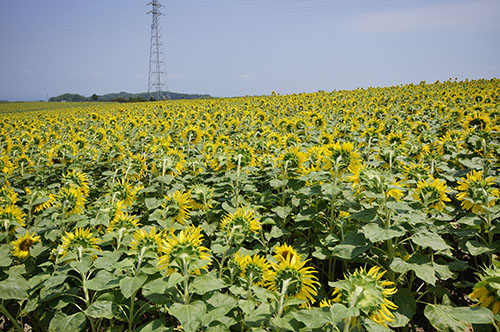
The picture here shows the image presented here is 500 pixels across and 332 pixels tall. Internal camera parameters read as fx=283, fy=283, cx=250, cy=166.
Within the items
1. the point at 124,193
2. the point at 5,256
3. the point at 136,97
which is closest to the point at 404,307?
the point at 124,193

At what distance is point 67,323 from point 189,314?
993 mm

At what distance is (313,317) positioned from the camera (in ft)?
4.39

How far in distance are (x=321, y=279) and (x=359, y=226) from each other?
2.57 feet

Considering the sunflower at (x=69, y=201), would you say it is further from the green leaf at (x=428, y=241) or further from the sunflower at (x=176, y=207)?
the green leaf at (x=428, y=241)

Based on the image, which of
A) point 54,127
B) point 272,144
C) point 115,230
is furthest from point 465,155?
point 54,127

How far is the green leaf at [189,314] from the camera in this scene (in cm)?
141

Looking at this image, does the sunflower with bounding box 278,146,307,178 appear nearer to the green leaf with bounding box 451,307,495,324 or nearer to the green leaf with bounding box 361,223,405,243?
the green leaf with bounding box 361,223,405,243

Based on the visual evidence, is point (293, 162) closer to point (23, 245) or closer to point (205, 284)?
point (205, 284)

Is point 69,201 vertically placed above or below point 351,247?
above

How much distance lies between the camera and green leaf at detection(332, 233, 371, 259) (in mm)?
1854

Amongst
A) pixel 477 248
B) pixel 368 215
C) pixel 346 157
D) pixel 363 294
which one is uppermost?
pixel 346 157

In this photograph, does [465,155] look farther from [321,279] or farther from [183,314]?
[183,314]

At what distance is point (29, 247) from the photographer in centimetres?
240

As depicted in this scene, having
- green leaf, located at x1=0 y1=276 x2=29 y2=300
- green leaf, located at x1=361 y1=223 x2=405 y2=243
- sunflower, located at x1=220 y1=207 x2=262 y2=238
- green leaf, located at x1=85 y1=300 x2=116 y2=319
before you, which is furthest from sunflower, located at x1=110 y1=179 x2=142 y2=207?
green leaf, located at x1=361 y1=223 x2=405 y2=243
